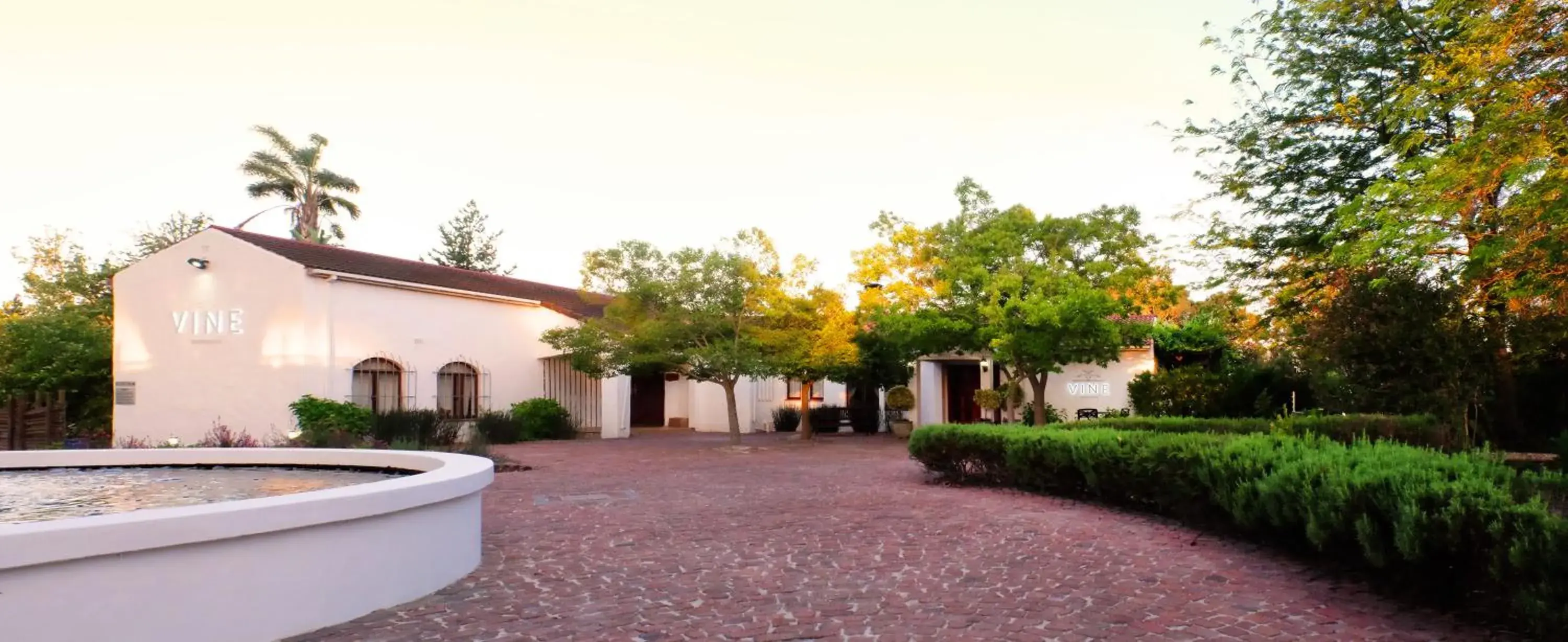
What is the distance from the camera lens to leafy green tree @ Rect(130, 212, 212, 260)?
33000mm

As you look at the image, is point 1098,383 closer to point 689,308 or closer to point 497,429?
point 689,308

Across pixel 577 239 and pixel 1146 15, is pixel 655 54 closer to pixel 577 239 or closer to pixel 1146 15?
pixel 1146 15

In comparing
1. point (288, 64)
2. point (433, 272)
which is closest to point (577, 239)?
point (433, 272)

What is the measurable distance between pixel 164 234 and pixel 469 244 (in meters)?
20.5

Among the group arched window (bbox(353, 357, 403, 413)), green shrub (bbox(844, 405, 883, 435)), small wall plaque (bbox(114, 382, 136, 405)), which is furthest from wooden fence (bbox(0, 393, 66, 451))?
green shrub (bbox(844, 405, 883, 435))

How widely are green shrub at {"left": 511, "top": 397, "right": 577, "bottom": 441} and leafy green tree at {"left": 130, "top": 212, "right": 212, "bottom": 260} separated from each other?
19.6 m

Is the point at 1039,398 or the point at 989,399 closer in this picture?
the point at 1039,398

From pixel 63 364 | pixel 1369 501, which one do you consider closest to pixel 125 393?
pixel 63 364

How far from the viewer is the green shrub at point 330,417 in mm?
17141

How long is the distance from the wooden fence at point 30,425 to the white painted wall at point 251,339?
118 inches

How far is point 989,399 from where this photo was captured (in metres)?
21.1

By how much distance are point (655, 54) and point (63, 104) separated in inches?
397

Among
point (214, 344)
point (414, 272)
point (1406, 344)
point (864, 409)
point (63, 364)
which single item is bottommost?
point (864, 409)

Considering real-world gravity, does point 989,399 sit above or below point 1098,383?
below
